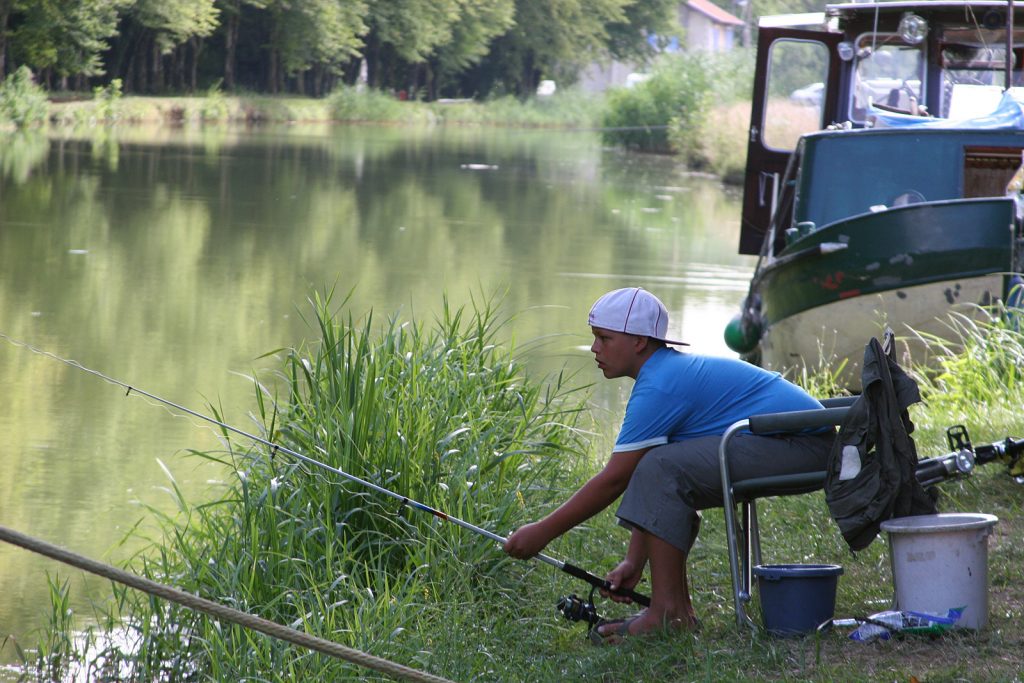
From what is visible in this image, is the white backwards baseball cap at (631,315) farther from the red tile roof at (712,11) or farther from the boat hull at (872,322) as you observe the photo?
the red tile roof at (712,11)

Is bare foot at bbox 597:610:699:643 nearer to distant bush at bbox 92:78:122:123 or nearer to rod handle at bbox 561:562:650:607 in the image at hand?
rod handle at bbox 561:562:650:607

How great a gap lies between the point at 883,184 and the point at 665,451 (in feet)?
20.0

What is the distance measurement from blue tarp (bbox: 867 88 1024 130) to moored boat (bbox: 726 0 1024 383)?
0.5 inches

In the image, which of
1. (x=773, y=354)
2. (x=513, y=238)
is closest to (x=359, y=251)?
(x=513, y=238)

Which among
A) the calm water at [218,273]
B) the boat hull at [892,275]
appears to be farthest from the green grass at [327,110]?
the boat hull at [892,275]

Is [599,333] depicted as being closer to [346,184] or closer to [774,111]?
[774,111]

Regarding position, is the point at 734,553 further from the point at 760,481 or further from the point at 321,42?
the point at 321,42

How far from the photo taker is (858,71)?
1113cm

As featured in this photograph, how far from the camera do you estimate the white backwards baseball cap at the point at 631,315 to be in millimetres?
4129

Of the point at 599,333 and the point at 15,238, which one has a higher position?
the point at 599,333

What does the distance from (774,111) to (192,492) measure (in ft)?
22.7

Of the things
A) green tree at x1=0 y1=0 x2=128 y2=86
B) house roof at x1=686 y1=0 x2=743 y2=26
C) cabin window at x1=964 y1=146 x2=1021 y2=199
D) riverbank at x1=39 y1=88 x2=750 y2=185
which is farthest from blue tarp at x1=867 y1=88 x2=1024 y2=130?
house roof at x1=686 y1=0 x2=743 y2=26

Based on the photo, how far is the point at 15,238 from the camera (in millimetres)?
16031

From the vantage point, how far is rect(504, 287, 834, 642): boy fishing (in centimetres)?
401
